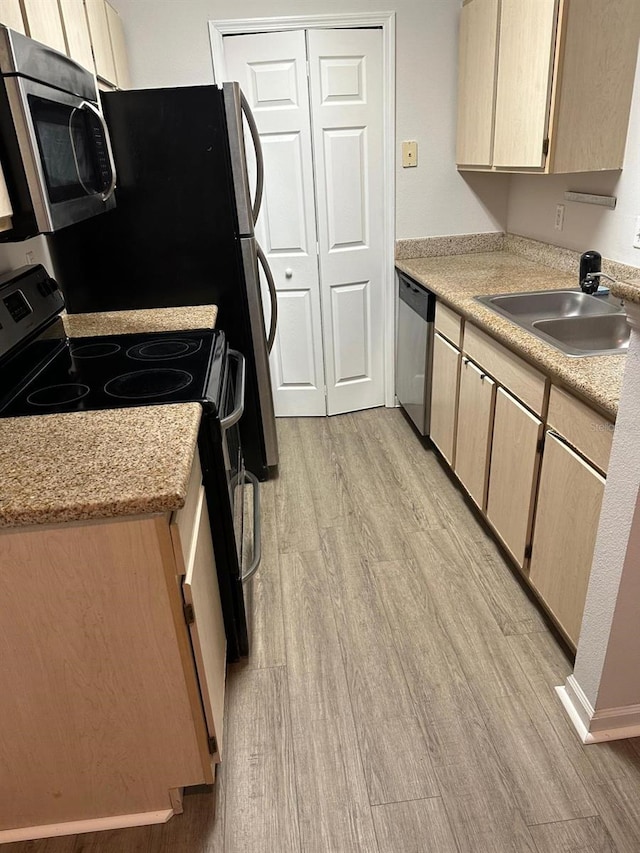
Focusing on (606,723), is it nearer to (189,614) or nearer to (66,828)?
(189,614)

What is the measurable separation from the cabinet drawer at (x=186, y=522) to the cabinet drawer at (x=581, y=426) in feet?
3.21

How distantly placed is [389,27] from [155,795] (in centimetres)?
322

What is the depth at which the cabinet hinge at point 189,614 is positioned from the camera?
120 cm

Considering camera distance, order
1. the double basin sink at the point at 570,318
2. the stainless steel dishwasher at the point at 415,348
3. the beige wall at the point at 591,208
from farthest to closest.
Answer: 1. the stainless steel dishwasher at the point at 415,348
2. the beige wall at the point at 591,208
3. the double basin sink at the point at 570,318

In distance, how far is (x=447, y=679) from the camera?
1.77 m

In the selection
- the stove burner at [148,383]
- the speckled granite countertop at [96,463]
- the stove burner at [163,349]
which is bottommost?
the stove burner at [163,349]

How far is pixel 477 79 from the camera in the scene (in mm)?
2744

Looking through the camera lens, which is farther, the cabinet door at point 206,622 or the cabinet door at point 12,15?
the cabinet door at point 12,15

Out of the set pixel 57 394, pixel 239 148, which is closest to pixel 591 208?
pixel 239 148

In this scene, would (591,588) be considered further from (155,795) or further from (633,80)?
(633,80)

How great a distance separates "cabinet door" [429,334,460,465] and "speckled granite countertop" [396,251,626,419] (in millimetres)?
237

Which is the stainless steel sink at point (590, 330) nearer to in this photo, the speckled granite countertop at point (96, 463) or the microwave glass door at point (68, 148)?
the speckled granite countertop at point (96, 463)

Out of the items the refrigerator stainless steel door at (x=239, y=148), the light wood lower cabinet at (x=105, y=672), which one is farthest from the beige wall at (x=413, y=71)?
the light wood lower cabinet at (x=105, y=672)

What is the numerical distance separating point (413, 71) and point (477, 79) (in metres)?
0.40
